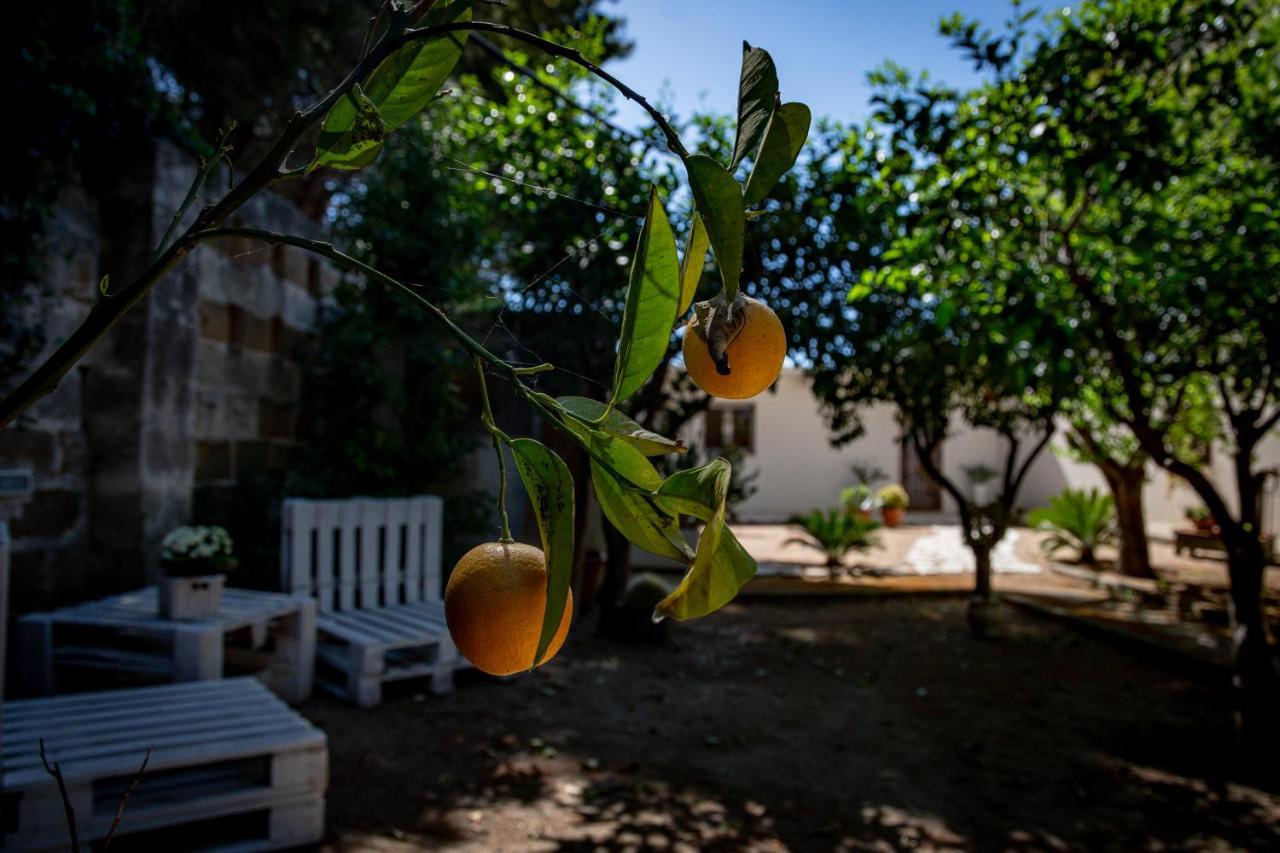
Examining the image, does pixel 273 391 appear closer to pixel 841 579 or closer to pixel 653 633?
pixel 653 633

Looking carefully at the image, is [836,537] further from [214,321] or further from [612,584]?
[214,321]

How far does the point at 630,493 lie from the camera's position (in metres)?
0.36

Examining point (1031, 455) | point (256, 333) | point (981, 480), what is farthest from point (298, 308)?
point (981, 480)

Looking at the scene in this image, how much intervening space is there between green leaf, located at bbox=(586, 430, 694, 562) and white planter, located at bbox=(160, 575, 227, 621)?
137 inches

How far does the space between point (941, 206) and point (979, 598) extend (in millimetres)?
3730

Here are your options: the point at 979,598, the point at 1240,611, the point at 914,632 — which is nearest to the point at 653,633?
the point at 914,632

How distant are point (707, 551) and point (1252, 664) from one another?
451 centimetres

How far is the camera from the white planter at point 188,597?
3318 millimetres

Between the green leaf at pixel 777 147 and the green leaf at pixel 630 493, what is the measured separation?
0.11 meters

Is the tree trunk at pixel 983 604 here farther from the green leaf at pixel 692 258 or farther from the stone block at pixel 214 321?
the green leaf at pixel 692 258

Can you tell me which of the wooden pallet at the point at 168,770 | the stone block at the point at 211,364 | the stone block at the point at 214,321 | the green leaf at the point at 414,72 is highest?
the stone block at the point at 214,321

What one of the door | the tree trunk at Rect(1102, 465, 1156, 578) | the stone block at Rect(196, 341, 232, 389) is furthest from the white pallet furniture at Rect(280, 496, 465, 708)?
the door

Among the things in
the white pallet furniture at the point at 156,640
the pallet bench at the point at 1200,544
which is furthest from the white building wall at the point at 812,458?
the white pallet furniture at the point at 156,640

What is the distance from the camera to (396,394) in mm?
5309
